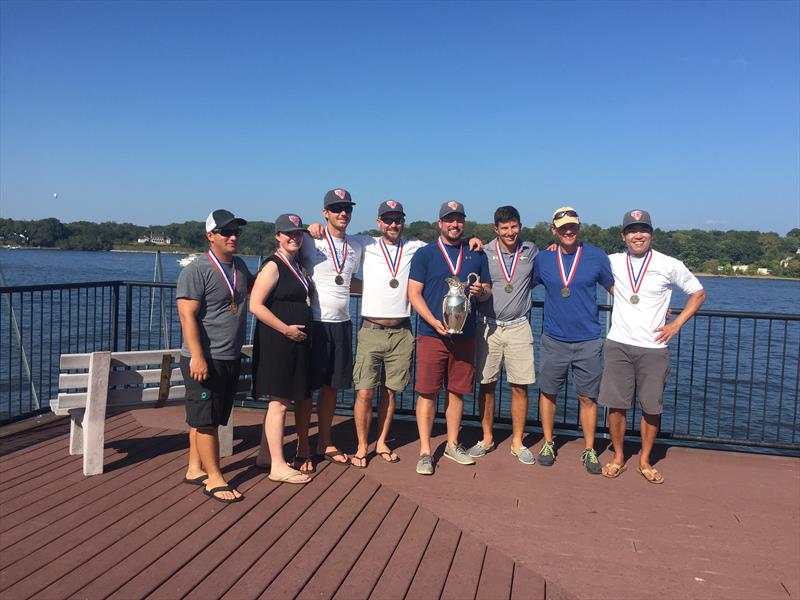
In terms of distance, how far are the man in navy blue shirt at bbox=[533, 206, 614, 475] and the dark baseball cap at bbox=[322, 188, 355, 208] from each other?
160 centimetres

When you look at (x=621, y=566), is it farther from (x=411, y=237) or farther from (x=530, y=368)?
(x=411, y=237)

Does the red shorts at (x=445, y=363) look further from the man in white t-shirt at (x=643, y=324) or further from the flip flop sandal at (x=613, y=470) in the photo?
the flip flop sandal at (x=613, y=470)

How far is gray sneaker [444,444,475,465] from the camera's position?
4715 mm

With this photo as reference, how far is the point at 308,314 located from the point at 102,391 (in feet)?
5.05

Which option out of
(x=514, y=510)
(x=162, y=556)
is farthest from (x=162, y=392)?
(x=514, y=510)

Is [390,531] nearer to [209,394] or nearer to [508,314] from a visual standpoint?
[209,394]

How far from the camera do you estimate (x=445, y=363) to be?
4.65m

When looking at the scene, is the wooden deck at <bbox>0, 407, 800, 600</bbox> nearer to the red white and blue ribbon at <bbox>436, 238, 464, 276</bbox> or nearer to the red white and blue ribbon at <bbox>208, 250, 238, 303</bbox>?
the red white and blue ribbon at <bbox>208, 250, 238, 303</bbox>

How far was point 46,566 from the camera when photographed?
9.68ft

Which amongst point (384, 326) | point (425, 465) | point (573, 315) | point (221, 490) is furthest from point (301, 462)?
point (573, 315)

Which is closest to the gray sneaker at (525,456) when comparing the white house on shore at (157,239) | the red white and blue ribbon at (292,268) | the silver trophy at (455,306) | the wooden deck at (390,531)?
the wooden deck at (390,531)

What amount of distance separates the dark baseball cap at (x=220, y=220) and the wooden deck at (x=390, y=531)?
1.71m

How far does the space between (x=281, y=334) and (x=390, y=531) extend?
1.46m

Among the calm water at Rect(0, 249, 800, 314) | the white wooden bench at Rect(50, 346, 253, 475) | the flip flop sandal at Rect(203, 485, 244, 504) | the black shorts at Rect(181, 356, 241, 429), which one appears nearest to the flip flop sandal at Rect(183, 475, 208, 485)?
the flip flop sandal at Rect(203, 485, 244, 504)
